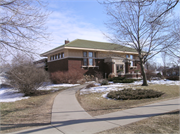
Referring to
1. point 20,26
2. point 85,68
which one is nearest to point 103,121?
point 20,26

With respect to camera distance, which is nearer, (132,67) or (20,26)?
(20,26)

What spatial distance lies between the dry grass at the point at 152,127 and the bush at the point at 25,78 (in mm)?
9567

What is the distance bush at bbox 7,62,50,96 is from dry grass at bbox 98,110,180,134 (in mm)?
9567

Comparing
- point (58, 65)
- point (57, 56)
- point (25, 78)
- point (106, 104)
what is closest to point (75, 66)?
point (58, 65)

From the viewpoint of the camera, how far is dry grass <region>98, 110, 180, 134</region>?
14.2 ft

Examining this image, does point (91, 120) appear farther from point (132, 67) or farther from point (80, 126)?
point (132, 67)

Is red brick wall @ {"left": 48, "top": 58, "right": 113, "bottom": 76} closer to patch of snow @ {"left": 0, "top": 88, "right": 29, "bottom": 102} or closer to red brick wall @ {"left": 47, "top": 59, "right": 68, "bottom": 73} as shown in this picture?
red brick wall @ {"left": 47, "top": 59, "right": 68, "bottom": 73}

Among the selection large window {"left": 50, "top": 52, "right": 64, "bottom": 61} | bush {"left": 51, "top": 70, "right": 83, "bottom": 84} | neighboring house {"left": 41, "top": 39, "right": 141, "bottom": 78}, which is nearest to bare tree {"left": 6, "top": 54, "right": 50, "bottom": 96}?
bush {"left": 51, "top": 70, "right": 83, "bottom": 84}

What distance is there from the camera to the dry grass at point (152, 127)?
4.34 meters

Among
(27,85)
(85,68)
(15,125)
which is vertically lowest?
(15,125)

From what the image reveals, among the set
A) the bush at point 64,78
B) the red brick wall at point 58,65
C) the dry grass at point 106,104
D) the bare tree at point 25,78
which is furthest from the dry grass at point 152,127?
the red brick wall at point 58,65

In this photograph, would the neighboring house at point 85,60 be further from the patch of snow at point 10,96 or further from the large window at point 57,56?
the patch of snow at point 10,96

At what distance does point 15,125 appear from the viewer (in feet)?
18.2

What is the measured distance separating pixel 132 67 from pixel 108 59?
782cm
